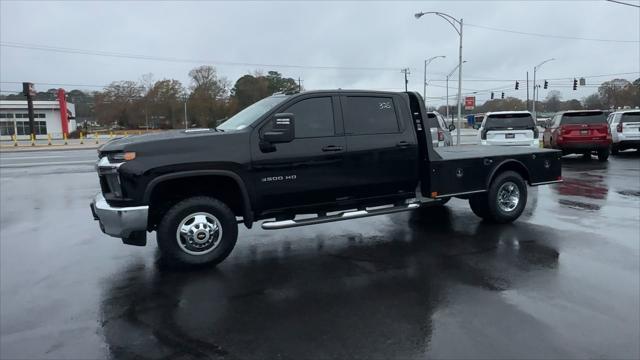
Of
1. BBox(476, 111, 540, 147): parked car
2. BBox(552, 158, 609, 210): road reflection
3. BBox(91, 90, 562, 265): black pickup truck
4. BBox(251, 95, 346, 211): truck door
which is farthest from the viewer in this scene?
BBox(476, 111, 540, 147): parked car

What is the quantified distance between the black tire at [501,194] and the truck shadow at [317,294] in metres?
0.53

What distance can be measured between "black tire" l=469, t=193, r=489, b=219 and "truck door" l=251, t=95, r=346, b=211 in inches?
106

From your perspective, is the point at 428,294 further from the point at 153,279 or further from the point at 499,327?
the point at 153,279

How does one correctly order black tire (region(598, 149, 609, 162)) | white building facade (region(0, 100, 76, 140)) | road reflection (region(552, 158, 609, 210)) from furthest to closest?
white building facade (region(0, 100, 76, 140))
black tire (region(598, 149, 609, 162))
road reflection (region(552, 158, 609, 210))

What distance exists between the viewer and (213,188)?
19.1ft

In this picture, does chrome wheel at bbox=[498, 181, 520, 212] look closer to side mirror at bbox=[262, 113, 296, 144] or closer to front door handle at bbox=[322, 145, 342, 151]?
front door handle at bbox=[322, 145, 342, 151]

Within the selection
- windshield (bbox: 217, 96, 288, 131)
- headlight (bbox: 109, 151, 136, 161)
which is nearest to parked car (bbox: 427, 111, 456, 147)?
windshield (bbox: 217, 96, 288, 131)

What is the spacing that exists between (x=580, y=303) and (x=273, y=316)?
283 centimetres

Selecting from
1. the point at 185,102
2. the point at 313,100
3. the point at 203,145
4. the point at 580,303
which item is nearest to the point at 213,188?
the point at 203,145

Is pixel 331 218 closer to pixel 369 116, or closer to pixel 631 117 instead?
pixel 369 116

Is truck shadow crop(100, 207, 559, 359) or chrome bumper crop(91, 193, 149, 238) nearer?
truck shadow crop(100, 207, 559, 359)

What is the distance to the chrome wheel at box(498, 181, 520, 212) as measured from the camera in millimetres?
7684

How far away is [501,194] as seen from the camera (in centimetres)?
768

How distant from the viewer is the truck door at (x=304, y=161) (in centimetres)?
568
